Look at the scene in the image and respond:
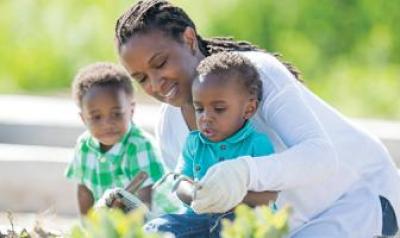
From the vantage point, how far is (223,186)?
3438 millimetres

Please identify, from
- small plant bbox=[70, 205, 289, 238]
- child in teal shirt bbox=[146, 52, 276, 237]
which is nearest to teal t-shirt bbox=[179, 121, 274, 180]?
child in teal shirt bbox=[146, 52, 276, 237]

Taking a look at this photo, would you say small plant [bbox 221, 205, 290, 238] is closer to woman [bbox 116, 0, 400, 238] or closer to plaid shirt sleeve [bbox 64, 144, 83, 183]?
woman [bbox 116, 0, 400, 238]

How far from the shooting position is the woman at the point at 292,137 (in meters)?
3.63

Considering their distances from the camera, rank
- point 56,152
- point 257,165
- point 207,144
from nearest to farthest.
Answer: point 257,165 < point 207,144 < point 56,152

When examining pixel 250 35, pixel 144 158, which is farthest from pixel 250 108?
pixel 250 35

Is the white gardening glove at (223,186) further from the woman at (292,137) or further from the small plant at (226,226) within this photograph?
the small plant at (226,226)

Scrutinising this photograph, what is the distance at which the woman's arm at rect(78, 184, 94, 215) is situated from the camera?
16.3 feet

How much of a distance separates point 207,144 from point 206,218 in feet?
0.65

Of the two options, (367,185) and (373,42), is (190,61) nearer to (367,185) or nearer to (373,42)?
(367,185)

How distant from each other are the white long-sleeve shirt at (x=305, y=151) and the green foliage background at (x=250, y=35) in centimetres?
449

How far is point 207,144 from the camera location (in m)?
3.76

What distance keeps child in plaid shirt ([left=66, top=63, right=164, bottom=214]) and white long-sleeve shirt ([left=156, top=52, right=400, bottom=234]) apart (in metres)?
0.66

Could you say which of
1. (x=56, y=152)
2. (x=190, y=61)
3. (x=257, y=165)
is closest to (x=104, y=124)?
(x=190, y=61)

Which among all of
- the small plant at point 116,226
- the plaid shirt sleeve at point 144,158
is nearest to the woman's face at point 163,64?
the plaid shirt sleeve at point 144,158
